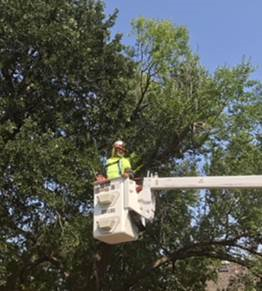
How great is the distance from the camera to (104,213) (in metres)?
7.35

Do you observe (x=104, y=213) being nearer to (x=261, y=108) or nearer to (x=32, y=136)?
(x=32, y=136)

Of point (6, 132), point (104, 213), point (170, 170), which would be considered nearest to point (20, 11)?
point (6, 132)

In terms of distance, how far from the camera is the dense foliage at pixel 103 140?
53.8 feet

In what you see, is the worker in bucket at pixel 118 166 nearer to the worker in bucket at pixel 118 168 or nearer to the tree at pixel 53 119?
the worker in bucket at pixel 118 168

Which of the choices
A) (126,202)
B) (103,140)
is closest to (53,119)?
(103,140)

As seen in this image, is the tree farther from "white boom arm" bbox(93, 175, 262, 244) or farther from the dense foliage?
"white boom arm" bbox(93, 175, 262, 244)

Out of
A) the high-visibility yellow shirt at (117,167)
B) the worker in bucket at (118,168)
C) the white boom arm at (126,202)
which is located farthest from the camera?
the high-visibility yellow shirt at (117,167)

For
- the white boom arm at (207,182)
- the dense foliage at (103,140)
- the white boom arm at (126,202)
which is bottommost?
the white boom arm at (126,202)

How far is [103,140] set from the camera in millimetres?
18641

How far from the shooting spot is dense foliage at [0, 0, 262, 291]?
16406mm

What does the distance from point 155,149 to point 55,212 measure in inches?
178

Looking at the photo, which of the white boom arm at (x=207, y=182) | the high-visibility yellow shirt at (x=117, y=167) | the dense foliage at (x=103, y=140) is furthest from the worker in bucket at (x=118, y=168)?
the dense foliage at (x=103, y=140)

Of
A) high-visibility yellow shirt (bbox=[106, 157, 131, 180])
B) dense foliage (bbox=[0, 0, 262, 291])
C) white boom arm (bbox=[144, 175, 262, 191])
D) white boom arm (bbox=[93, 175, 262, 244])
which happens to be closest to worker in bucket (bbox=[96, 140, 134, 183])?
high-visibility yellow shirt (bbox=[106, 157, 131, 180])

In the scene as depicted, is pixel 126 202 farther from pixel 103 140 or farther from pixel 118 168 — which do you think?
pixel 103 140
